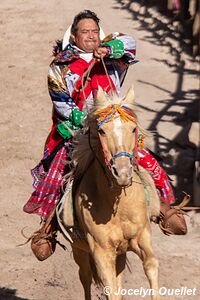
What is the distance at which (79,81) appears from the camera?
827 centimetres

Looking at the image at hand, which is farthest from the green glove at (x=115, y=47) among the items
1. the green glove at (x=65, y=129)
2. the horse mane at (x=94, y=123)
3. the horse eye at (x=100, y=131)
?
the horse eye at (x=100, y=131)

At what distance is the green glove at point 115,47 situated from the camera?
319 inches

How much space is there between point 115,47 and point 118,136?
1509mm

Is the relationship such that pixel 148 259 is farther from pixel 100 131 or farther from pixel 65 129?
pixel 65 129

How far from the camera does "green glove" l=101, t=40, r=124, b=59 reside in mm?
8094

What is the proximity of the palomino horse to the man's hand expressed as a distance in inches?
25.3

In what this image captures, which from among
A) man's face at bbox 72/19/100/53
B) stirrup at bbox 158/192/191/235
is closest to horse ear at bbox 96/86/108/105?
man's face at bbox 72/19/100/53

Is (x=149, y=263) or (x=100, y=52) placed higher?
(x=100, y=52)

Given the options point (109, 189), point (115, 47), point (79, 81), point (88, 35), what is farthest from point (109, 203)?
point (88, 35)

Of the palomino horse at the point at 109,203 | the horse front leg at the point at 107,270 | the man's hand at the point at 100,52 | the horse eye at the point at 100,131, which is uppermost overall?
the man's hand at the point at 100,52

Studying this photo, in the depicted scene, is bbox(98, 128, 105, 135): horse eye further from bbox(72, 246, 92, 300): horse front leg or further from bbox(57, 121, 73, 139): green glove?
bbox(72, 246, 92, 300): horse front leg

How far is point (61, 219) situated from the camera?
27.0 ft

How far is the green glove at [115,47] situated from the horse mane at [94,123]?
0.85 metres

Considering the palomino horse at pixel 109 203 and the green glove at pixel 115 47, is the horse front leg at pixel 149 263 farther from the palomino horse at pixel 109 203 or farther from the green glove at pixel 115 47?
Answer: the green glove at pixel 115 47
